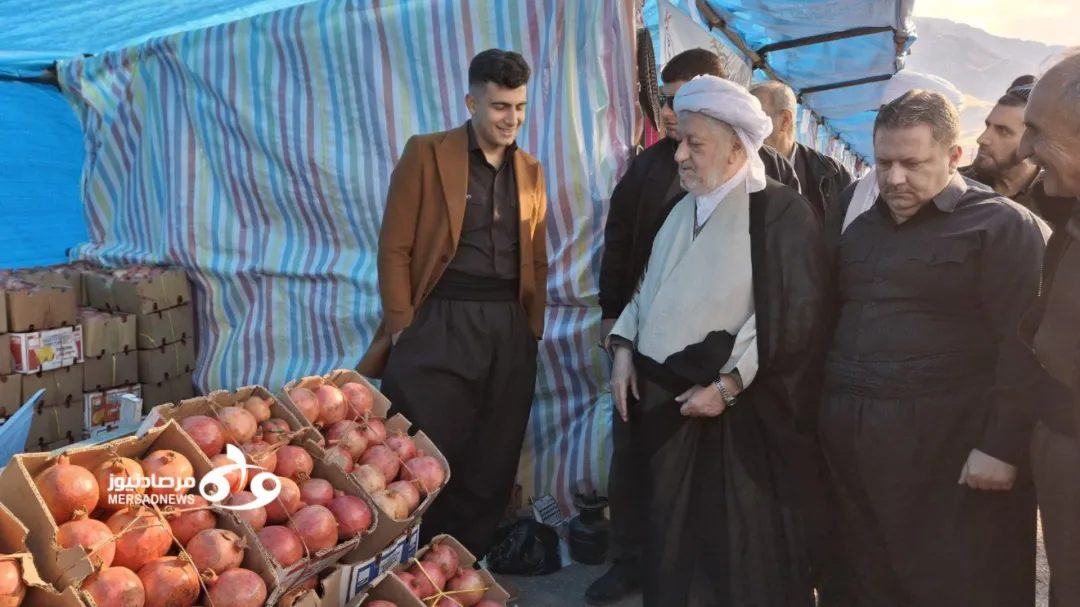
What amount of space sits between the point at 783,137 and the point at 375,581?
246 cm

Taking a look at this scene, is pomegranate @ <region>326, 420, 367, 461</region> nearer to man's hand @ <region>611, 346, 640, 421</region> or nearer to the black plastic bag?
man's hand @ <region>611, 346, 640, 421</region>

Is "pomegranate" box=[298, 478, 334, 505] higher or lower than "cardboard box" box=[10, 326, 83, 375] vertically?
lower

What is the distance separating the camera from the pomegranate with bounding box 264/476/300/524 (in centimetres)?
210

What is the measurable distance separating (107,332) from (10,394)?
63 cm

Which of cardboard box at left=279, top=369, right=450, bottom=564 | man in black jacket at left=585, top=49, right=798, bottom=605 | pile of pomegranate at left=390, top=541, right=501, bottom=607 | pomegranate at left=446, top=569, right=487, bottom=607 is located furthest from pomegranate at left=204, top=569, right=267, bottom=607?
man in black jacket at left=585, top=49, right=798, bottom=605

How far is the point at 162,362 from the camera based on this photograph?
4949 millimetres

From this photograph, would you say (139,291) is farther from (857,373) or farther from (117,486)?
(857,373)

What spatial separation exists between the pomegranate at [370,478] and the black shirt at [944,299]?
135cm

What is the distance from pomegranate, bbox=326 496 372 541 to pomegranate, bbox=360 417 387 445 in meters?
0.37

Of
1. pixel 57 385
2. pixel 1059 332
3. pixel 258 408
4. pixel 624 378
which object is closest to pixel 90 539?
pixel 258 408

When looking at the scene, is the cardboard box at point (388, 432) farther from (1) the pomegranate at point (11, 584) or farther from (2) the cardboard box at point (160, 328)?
(2) the cardboard box at point (160, 328)

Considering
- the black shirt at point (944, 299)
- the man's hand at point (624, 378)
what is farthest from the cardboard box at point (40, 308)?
the black shirt at point (944, 299)

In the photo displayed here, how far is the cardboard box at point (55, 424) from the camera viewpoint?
14.4 ft

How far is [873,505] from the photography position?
7.47 feet
